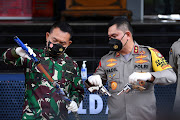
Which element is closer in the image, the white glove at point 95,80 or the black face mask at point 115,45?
the white glove at point 95,80

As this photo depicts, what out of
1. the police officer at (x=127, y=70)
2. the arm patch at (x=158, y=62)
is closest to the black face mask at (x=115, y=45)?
the police officer at (x=127, y=70)

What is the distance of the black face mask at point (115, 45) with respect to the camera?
3438 mm

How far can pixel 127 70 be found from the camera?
3488 millimetres

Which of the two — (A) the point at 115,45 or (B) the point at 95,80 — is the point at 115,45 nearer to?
(A) the point at 115,45

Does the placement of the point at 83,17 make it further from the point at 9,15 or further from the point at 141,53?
the point at 141,53

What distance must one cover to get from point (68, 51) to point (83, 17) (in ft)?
8.86

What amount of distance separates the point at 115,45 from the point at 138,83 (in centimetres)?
42

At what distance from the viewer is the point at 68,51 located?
8.16 m

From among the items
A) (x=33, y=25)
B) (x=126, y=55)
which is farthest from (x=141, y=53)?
(x=33, y=25)

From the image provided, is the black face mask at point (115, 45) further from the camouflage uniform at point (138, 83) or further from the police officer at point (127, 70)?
the camouflage uniform at point (138, 83)

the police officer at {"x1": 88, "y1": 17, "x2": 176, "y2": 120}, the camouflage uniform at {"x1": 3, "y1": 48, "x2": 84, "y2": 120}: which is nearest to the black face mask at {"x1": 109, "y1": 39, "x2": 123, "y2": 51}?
the police officer at {"x1": 88, "y1": 17, "x2": 176, "y2": 120}

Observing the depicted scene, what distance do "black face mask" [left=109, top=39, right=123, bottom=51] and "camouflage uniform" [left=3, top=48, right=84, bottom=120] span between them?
1.55ft

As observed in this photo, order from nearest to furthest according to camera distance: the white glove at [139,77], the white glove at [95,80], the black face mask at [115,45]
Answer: the white glove at [139,77]
the white glove at [95,80]
the black face mask at [115,45]

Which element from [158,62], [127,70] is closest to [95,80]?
[127,70]
